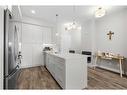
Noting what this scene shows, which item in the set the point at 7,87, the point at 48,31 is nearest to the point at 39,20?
the point at 48,31

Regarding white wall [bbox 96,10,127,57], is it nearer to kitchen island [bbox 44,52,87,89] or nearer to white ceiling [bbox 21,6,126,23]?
white ceiling [bbox 21,6,126,23]

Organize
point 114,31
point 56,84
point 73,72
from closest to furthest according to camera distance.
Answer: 1. point 73,72
2. point 56,84
3. point 114,31

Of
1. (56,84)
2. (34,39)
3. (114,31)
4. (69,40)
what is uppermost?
(114,31)

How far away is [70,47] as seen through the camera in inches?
291

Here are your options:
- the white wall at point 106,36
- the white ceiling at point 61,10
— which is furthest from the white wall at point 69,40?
the white ceiling at point 61,10

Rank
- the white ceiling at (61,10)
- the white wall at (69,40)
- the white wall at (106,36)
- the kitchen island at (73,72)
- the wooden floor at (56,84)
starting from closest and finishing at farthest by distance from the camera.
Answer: the kitchen island at (73,72), the wooden floor at (56,84), the white ceiling at (61,10), the white wall at (106,36), the white wall at (69,40)

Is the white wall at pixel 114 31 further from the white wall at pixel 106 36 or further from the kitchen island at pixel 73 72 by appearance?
the kitchen island at pixel 73 72

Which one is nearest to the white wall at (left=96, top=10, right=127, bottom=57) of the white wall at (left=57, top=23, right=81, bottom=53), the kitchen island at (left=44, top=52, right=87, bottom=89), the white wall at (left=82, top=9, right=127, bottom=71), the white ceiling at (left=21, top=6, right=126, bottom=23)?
the white wall at (left=82, top=9, right=127, bottom=71)

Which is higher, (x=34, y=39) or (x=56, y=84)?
(x=34, y=39)

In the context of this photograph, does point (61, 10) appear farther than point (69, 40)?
No

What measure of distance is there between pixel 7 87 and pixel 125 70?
421cm

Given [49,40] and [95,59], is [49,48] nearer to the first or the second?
[49,40]

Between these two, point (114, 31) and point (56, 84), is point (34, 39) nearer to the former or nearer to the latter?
point (56, 84)

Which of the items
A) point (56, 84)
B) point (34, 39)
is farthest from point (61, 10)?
point (56, 84)
